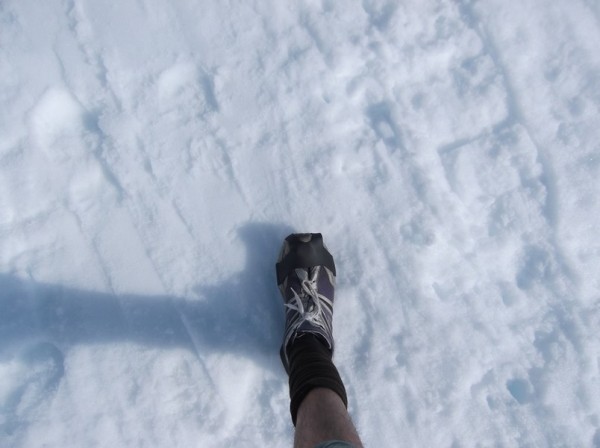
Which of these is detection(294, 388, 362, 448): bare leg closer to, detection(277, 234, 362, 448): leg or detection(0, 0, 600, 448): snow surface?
detection(277, 234, 362, 448): leg

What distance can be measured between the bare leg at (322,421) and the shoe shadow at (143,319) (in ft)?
1.57

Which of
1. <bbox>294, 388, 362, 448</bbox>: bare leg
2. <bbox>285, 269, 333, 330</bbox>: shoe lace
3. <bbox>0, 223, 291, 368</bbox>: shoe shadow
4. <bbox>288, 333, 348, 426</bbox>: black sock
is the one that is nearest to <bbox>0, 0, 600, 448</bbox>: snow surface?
<bbox>0, 223, 291, 368</bbox>: shoe shadow

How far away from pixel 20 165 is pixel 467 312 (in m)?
1.99

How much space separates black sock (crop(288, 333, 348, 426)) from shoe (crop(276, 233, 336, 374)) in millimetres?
65

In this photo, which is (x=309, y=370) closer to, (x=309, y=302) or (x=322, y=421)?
(x=322, y=421)

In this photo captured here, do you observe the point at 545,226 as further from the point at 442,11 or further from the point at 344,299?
the point at 442,11

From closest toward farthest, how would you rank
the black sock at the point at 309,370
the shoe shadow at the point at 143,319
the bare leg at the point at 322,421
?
1. the bare leg at the point at 322,421
2. the black sock at the point at 309,370
3. the shoe shadow at the point at 143,319

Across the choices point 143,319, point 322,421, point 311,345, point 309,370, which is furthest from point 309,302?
point 143,319

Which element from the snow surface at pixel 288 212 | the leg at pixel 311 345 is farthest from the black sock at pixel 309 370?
the snow surface at pixel 288 212

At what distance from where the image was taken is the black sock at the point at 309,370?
5.10ft

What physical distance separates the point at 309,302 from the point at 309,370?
1.15 ft

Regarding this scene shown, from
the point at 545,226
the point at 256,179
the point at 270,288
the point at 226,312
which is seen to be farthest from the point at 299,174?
the point at 545,226

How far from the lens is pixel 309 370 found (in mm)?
1616

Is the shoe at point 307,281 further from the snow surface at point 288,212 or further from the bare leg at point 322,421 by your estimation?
the bare leg at point 322,421
